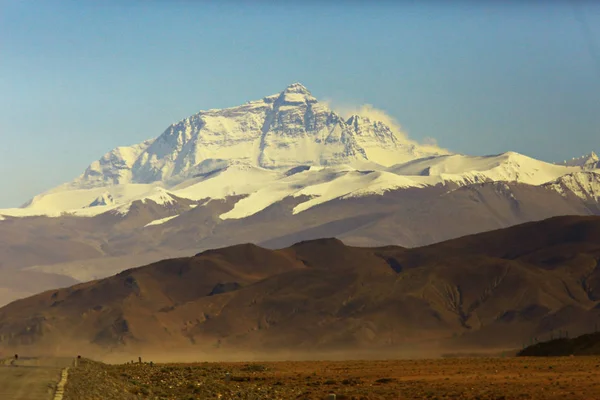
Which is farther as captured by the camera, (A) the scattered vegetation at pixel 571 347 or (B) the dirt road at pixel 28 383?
(A) the scattered vegetation at pixel 571 347

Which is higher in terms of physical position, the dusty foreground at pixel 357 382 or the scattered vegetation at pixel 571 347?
the scattered vegetation at pixel 571 347

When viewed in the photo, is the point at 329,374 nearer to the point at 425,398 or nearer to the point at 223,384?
the point at 223,384

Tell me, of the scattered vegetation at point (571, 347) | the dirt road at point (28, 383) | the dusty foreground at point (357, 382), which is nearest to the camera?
the dirt road at point (28, 383)

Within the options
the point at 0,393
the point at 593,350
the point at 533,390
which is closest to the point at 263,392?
the point at 533,390

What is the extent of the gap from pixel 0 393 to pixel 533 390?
86.2ft

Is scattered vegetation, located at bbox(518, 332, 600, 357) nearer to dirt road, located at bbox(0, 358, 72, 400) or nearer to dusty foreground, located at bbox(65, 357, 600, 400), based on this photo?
dusty foreground, located at bbox(65, 357, 600, 400)

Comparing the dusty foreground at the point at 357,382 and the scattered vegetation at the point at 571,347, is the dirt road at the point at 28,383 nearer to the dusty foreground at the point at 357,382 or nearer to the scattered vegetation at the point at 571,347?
the dusty foreground at the point at 357,382

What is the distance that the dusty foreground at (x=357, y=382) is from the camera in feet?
184

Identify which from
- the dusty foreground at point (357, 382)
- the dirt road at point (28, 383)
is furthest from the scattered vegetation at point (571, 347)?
the dirt road at point (28, 383)

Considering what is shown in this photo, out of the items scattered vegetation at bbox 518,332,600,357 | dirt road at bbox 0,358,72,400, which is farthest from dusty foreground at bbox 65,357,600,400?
scattered vegetation at bbox 518,332,600,357

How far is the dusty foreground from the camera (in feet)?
184

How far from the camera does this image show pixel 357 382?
67.1 m

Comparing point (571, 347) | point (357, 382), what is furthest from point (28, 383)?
point (571, 347)

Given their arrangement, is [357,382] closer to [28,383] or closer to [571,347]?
[28,383]
